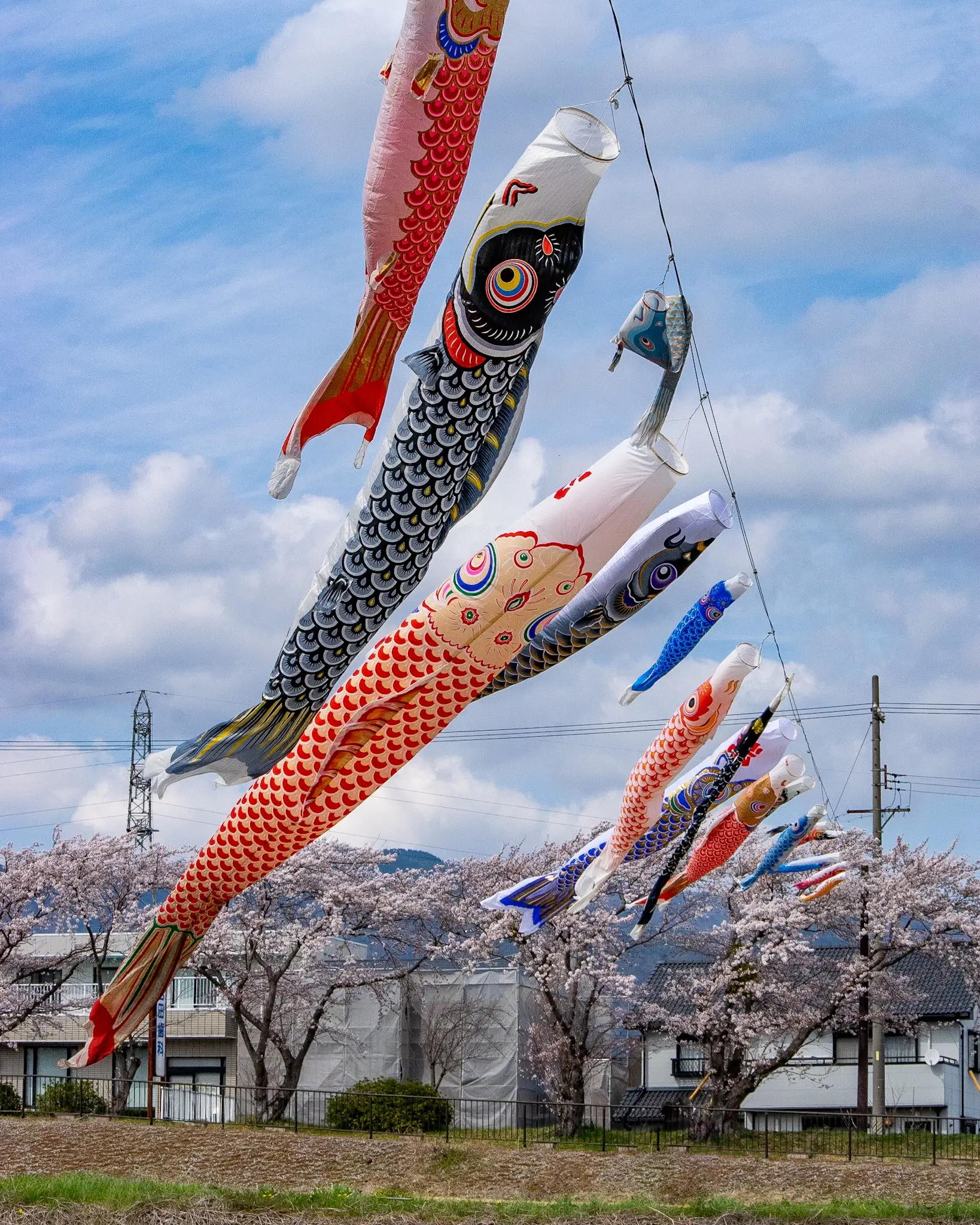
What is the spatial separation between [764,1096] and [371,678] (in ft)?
87.3

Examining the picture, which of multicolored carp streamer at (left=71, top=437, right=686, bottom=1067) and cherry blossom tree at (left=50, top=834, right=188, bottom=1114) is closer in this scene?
multicolored carp streamer at (left=71, top=437, right=686, bottom=1067)

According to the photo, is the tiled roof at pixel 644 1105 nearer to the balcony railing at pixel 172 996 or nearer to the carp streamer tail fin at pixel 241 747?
the balcony railing at pixel 172 996

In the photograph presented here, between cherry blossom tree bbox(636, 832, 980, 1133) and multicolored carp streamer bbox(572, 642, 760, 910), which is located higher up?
multicolored carp streamer bbox(572, 642, 760, 910)

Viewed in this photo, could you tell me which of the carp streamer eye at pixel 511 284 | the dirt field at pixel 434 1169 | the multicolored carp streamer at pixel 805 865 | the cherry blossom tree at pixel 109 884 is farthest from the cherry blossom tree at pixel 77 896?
the carp streamer eye at pixel 511 284

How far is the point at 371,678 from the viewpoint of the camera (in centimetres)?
906

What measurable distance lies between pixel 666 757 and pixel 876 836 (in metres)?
14.7

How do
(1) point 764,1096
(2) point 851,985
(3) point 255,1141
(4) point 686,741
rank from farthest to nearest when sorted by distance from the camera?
(1) point 764,1096, (2) point 851,985, (3) point 255,1141, (4) point 686,741

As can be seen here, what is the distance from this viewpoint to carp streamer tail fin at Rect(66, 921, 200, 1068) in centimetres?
915

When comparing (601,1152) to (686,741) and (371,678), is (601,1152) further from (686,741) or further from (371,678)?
(371,678)

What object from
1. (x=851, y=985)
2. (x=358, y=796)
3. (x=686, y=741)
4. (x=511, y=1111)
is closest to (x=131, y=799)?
(x=511, y=1111)

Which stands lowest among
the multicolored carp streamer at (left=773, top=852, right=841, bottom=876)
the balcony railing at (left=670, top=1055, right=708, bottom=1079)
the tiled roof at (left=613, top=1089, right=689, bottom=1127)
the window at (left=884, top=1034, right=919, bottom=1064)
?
the tiled roof at (left=613, top=1089, right=689, bottom=1127)

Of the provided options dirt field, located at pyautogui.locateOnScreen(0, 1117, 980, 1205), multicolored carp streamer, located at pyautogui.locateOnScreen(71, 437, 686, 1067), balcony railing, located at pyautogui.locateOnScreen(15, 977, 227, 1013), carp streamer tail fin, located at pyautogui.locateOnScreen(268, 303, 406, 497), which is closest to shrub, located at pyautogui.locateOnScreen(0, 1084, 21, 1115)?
balcony railing, located at pyautogui.locateOnScreen(15, 977, 227, 1013)

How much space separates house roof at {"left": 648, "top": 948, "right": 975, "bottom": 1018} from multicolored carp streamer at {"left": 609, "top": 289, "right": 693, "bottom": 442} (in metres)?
19.5

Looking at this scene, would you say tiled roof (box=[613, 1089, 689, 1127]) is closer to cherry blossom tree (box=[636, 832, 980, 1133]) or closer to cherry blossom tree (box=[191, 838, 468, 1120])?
cherry blossom tree (box=[636, 832, 980, 1133])
